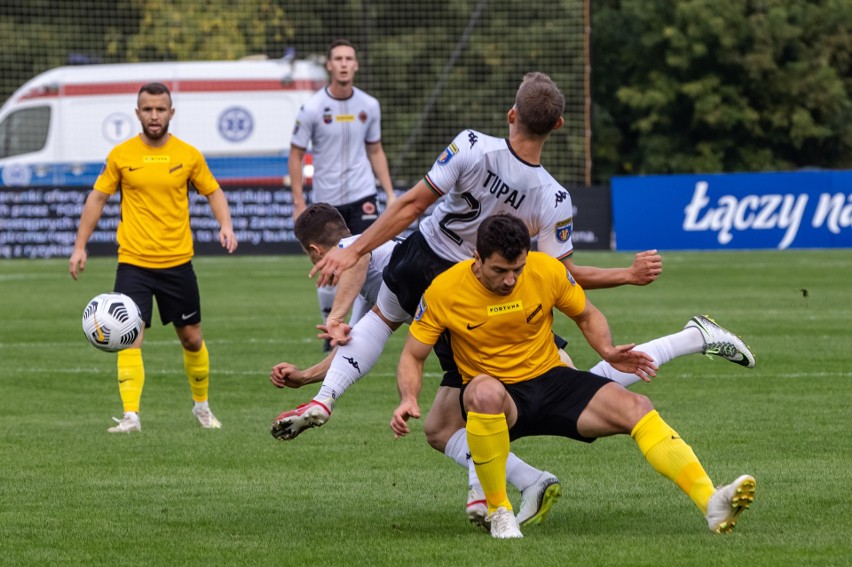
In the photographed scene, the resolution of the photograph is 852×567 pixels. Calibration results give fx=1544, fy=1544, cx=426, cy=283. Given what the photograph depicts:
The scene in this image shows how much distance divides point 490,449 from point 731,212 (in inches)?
848

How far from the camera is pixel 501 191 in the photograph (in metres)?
6.91

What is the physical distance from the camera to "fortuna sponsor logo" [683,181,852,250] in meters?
26.5

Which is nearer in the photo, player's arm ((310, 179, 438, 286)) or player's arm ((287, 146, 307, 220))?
player's arm ((310, 179, 438, 286))

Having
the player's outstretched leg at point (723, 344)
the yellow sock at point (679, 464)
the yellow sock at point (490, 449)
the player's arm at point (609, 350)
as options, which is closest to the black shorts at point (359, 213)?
the player's outstretched leg at point (723, 344)

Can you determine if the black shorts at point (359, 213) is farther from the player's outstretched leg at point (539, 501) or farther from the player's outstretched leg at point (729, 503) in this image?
the player's outstretched leg at point (729, 503)

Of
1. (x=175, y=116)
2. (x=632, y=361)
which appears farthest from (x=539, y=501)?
(x=175, y=116)

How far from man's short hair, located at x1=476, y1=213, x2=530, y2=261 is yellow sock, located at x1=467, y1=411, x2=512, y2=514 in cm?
66

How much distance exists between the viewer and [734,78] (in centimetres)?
4212

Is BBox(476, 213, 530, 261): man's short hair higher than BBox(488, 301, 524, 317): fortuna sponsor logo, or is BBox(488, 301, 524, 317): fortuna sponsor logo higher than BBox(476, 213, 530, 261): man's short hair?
BBox(476, 213, 530, 261): man's short hair

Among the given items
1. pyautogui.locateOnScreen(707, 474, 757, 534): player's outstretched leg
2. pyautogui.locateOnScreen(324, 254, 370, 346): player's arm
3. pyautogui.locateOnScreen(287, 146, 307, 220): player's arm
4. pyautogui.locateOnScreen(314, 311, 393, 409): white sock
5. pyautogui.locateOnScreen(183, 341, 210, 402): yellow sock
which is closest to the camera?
pyautogui.locateOnScreen(707, 474, 757, 534): player's outstretched leg

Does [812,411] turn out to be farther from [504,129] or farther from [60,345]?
[504,129]

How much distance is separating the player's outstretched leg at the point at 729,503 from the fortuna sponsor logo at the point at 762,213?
21079mm

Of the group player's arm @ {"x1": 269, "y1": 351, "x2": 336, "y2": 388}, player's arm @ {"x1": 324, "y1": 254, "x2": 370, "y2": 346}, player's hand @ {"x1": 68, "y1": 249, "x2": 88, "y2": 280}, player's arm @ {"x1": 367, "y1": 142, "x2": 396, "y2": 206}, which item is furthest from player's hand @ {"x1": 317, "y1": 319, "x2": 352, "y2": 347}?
player's arm @ {"x1": 367, "y1": 142, "x2": 396, "y2": 206}

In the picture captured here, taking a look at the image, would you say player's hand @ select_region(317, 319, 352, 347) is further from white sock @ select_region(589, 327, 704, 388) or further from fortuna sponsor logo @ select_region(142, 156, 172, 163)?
fortuna sponsor logo @ select_region(142, 156, 172, 163)
